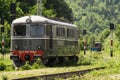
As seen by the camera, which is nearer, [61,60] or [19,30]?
[19,30]

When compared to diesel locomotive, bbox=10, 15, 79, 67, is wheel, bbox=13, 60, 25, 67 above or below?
below

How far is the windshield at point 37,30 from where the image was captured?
26.5 meters

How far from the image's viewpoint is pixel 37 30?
87.3 feet

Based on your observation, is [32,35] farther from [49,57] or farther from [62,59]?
[62,59]

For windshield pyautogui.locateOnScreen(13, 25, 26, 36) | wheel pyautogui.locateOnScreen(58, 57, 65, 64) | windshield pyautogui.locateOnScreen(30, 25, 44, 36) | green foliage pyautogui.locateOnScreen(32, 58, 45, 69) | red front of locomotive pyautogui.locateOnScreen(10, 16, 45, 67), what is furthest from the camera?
wheel pyautogui.locateOnScreen(58, 57, 65, 64)

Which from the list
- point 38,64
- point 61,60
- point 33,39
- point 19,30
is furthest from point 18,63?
point 61,60

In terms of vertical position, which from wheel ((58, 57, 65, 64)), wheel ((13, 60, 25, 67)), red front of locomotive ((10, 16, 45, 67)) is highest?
red front of locomotive ((10, 16, 45, 67))

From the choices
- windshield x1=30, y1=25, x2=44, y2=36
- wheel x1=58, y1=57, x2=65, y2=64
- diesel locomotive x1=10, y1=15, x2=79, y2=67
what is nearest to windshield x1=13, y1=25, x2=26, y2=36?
diesel locomotive x1=10, y1=15, x2=79, y2=67

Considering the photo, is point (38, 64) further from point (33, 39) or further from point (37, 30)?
point (37, 30)

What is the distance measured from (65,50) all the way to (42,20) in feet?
14.7

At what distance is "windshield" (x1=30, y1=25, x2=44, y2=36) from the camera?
86.9 feet

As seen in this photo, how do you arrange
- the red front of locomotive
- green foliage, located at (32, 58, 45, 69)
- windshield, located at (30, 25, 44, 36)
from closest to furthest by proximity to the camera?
green foliage, located at (32, 58, 45, 69)
the red front of locomotive
windshield, located at (30, 25, 44, 36)

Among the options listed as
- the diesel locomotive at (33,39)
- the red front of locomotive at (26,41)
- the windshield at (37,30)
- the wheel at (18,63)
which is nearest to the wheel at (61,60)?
the diesel locomotive at (33,39)

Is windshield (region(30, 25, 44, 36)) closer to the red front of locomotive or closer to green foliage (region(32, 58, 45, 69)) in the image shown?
the red front of locomotive
